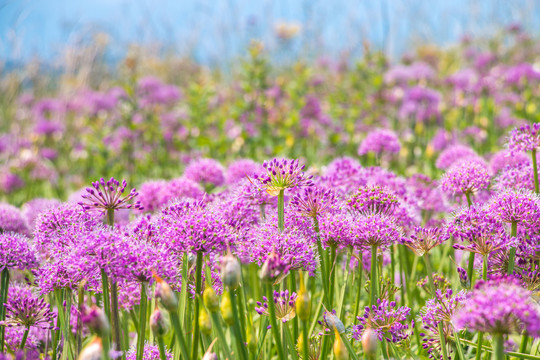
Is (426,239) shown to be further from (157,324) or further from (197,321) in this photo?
(157,324)

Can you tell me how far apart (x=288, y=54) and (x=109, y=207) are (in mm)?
11766

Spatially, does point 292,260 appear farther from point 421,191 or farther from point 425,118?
point 425,118

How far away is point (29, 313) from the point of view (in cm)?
225

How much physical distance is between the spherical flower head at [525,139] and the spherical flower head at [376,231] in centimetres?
103

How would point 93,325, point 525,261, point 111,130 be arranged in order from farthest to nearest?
point 111,130 → point 525,261 → point 93,325

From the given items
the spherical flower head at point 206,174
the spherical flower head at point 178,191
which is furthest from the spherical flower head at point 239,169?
the spherical flower head at point 178,191

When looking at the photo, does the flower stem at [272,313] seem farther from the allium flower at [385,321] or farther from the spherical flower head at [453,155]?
the spherical flower head at [453,155]

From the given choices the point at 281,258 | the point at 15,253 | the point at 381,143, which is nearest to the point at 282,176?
the point at 281,258

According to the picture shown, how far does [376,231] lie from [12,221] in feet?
8.11

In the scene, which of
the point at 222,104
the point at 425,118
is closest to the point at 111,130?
the point at 222,104

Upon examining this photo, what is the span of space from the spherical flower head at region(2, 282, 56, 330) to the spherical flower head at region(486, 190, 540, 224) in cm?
214

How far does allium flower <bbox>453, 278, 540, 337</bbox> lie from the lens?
4.59 ft

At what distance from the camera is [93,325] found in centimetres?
145

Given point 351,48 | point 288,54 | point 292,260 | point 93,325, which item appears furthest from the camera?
point 288,54
